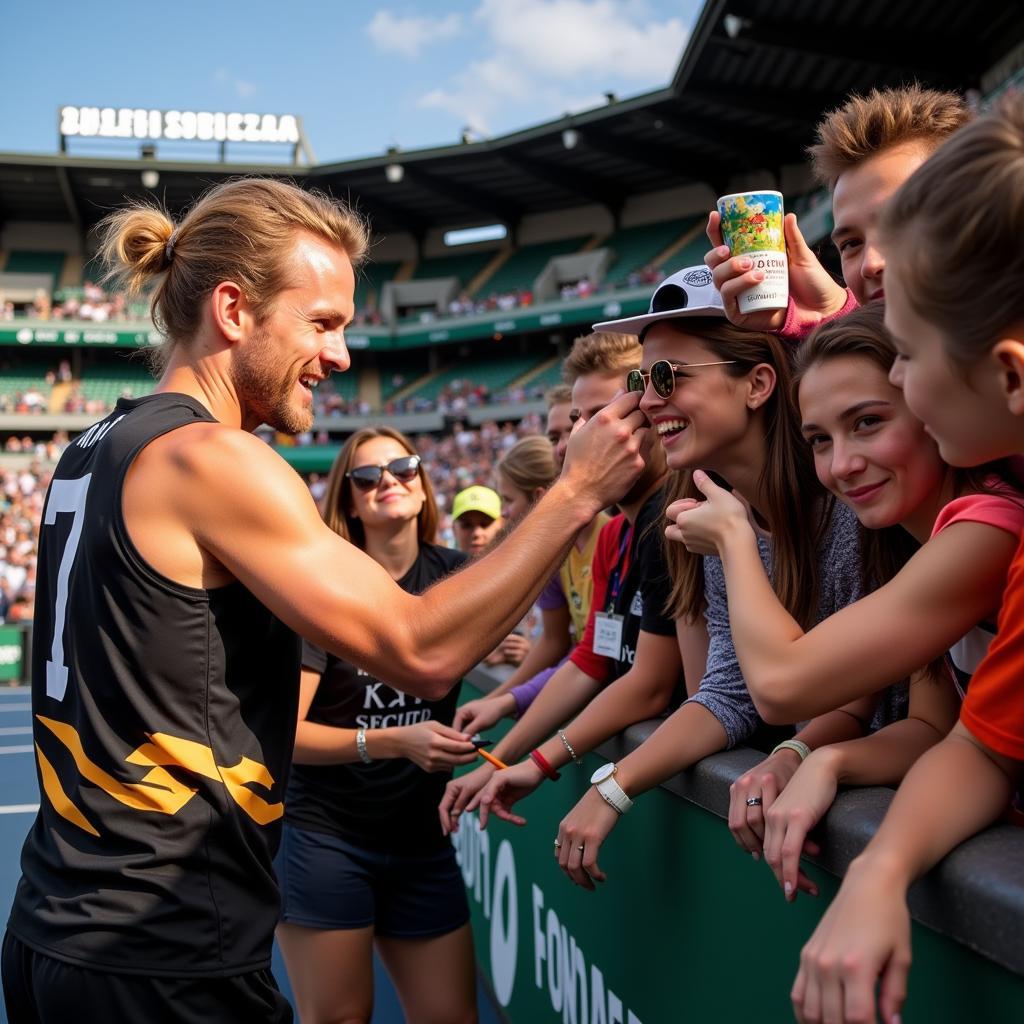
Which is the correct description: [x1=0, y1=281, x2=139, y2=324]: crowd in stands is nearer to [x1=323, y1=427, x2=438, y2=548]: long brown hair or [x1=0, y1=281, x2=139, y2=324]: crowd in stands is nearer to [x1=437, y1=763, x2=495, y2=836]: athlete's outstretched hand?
[x1=323, y1=427, x2=438, y2=548]: long brown hair

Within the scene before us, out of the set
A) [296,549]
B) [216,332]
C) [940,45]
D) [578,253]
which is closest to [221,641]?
[296,549]

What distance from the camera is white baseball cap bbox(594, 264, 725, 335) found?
2332mm

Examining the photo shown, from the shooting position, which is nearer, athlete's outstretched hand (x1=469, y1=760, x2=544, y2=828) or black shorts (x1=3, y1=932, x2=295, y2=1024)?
black shorts (x1=3, y1=932, x2=295, y2=1024)

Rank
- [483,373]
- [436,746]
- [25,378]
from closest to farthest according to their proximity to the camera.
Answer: [436,746] → [25,378] → [483,373]

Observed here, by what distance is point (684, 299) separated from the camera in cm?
239

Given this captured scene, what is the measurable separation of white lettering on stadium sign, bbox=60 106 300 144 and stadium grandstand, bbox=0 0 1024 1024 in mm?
1139

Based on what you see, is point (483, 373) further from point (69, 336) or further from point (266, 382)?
point (266, 382)

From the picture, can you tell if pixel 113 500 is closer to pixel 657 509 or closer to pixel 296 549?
pixel 296 549

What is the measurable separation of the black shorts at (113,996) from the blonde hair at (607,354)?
6.65ft

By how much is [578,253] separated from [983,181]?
116 ft

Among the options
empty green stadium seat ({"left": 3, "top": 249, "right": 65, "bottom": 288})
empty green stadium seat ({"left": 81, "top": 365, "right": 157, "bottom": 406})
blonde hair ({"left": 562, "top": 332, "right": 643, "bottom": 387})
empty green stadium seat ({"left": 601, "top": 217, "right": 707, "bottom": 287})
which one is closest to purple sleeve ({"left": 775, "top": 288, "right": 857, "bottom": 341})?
blonde hair ({"left": 562, "top": 332, "right": 643, "bottom": 387})

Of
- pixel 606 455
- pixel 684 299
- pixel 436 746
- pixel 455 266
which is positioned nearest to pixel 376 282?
pixel 455 266

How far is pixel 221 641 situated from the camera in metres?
1.85

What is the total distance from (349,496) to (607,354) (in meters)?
1.14
